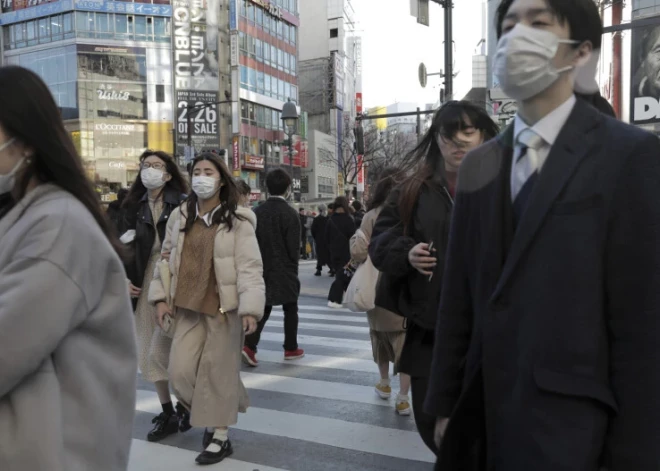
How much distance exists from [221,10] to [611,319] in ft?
162

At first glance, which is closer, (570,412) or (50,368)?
(570,412)

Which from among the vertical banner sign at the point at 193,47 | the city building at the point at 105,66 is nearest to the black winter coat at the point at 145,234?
the city building at the point at 105,66

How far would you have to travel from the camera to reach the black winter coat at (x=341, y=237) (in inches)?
485

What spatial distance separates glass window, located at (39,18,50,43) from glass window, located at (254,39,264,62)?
15.6 metres

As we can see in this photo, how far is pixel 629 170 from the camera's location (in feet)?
4.73

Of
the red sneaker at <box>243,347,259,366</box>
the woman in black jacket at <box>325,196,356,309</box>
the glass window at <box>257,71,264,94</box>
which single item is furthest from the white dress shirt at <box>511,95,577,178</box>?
the glass window at <box>257,71,264,94</box>

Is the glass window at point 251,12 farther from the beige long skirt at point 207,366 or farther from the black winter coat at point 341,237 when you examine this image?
the beige long skirt at point 207,366

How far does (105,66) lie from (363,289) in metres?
42.7

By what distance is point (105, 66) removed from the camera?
42.5 m

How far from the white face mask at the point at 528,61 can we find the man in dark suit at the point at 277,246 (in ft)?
16.2

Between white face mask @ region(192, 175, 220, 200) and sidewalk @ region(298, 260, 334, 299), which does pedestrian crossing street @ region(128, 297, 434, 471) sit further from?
sidewalk @ region(298, 260, 334, 299)

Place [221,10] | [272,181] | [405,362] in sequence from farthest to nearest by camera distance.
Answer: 1. [221,10]
2. [272,181]
3. [405,362]

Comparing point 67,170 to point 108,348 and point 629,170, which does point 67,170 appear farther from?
point 629,170

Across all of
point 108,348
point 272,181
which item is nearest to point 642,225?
point 108,348
